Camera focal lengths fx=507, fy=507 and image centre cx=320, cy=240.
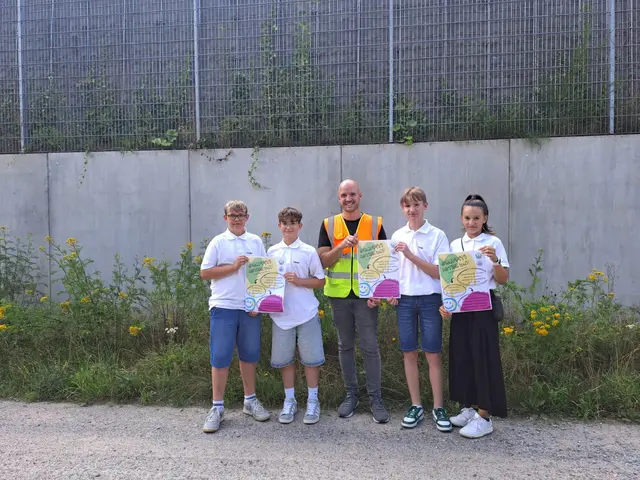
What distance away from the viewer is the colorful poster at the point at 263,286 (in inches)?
167

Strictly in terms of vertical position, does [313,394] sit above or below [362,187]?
below

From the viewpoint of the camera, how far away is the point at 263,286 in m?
4.25

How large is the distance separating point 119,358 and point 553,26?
7221 millimetres

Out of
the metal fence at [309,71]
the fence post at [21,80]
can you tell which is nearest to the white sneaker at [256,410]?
the metal fence at [309,71]

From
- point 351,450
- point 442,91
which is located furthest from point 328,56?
point 351,450

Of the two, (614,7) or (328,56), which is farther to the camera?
(328,56)

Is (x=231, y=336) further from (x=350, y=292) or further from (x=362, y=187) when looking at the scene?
(x=362, y=187)

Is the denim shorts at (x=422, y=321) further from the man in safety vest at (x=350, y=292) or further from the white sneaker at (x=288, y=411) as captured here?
the white sneaker at (x=288, y=411)

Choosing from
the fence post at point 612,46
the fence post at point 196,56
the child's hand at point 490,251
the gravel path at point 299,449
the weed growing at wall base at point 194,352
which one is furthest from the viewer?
the fence post at point 196,56

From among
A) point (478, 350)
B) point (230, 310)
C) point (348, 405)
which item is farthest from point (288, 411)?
point (478, 350)

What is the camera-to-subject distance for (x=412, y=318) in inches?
167

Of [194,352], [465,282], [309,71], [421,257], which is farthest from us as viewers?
[309,71]

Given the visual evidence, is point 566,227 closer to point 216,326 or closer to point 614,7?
point 614,7

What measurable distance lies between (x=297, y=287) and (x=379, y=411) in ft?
4.13
